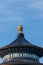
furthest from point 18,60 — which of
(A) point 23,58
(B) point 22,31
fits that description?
(B) point 22,31

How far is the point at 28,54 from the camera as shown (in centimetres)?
5362

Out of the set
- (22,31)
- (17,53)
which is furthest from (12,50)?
(22,31)

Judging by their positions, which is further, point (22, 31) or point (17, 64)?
point (22, 31)

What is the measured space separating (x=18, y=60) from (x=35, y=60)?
8.57ft

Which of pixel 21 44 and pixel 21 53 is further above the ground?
pixel 21 44

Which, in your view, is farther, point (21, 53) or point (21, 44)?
point (21, 53)

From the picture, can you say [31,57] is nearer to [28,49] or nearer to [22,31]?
[28,49]

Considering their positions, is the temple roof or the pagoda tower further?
the temple roof

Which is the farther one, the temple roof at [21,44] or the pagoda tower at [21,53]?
the temple roof at [21,44]

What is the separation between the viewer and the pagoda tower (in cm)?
5217

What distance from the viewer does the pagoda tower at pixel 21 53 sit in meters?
52.2

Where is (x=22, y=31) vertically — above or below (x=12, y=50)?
above

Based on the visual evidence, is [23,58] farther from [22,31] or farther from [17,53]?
[22,31]

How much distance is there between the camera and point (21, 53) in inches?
2104
